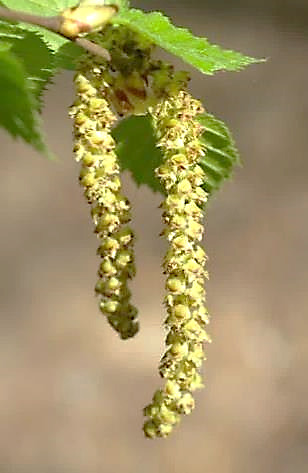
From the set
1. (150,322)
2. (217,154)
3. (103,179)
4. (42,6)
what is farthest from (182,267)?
(150,322)

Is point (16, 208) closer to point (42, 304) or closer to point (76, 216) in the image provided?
point (76, 216)

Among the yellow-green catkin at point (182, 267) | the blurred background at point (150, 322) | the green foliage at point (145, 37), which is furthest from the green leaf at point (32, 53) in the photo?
the blurred background at point (150, 322)

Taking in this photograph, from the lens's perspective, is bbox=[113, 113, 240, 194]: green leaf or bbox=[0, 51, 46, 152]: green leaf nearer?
bbox=[0, 51, 46, 152]: green leaf

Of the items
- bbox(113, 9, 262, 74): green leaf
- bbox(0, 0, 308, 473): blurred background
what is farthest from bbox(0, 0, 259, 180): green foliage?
bbox(0, 0, 308, 473): blurred background

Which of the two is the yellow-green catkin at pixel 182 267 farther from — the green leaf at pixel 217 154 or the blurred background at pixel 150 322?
the blurred background at pixel 150 322

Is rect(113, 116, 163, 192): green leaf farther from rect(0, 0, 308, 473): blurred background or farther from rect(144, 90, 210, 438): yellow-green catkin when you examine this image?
rect(0, 0, 308, 473): blurred background

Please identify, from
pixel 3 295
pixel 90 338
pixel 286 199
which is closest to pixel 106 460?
pixel 90 338

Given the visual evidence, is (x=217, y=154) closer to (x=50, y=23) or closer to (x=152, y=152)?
(x=152, y=152)
